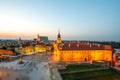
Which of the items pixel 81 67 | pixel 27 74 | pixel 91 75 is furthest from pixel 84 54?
pixel 27 74

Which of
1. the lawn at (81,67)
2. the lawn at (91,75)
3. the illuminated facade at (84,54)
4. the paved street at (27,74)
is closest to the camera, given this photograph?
the paved street at (27,74)

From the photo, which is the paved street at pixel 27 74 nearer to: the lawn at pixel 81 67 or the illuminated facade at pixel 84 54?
the lawn at pixel 81 67

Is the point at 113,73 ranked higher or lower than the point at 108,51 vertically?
lower

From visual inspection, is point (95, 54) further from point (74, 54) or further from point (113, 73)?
point (113, 73)

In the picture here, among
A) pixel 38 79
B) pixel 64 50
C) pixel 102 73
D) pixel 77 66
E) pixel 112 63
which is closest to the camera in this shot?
pixel 38 79

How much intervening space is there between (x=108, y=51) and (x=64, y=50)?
13234 mm

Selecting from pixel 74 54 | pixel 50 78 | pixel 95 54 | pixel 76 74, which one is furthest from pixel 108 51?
pixel 50 78

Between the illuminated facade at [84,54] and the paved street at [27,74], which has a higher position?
the illuminated facade at [84,54]

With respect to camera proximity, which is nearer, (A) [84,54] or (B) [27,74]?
(B) [27,74]

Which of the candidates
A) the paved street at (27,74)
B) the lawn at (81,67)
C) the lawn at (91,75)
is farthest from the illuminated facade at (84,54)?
the paved street at (27,74)

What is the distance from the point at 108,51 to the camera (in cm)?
5938

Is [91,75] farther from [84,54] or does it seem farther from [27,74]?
[84,54]

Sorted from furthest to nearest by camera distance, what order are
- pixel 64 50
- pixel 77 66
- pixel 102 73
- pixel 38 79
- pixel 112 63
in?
pixel 64 50
pixel 112 63
pixel 77 66
pixel 102 73
pixel 38 79

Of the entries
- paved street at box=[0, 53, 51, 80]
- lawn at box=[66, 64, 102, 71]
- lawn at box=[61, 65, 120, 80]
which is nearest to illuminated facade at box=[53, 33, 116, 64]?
lawn at box=[66, 64, 102, 71]
